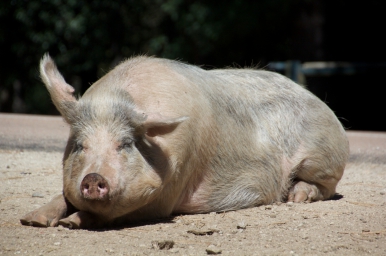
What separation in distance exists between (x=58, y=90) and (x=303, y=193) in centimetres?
227

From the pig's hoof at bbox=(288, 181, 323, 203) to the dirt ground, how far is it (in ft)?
0.51

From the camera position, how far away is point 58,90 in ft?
13.9

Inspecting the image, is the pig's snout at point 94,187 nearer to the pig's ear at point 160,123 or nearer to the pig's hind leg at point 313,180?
the pig's ear at point 160,123

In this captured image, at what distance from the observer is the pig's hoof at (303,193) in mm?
5188

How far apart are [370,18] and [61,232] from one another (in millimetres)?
11754

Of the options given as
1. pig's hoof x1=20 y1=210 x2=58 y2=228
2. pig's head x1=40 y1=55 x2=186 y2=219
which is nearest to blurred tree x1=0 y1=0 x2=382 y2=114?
pig's head x1=40 y1=55 x2=186 y2=219

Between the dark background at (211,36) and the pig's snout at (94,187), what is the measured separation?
25.9 ft

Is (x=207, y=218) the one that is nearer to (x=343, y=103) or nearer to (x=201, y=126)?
(x=201, y=126)

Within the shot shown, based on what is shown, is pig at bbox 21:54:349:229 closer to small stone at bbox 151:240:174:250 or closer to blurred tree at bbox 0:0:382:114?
small stone at bbox 151:240:174:250

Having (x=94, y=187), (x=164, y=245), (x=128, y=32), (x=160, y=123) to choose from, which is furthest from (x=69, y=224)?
(x=128, y=32)

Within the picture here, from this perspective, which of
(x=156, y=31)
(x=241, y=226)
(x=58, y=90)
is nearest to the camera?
(x=241, y=226)

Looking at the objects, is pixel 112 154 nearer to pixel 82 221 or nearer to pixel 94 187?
pixel 94 187

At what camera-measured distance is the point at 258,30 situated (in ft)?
46.0

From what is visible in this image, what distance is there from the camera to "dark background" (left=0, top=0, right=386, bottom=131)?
1222 centimetres
